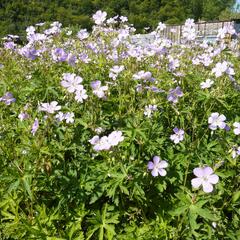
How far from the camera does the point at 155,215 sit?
113 inches

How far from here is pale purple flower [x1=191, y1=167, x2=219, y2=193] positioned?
6.90 ft

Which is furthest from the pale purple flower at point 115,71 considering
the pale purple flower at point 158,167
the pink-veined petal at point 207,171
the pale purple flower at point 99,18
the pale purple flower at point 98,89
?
the pink-veined petal at point 207,171

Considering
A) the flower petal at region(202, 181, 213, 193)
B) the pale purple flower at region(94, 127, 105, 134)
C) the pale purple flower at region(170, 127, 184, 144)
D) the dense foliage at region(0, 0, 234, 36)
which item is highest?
the flower petal at region(202, 181, 213, 193)

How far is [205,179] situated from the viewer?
2.15 meters

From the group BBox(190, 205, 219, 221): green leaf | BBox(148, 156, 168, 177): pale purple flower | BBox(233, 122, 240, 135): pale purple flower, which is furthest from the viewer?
BBox(233, 122, 240, 135): pale purple flower

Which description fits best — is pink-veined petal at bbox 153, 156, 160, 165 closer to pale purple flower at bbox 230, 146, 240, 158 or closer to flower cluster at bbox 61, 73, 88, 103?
pale purple flower at bbox 230, 146, 240, 158

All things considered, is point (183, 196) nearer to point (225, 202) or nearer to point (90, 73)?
point (225, 202)

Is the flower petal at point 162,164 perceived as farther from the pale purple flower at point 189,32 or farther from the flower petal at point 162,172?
the pale purple flower at point 189,32

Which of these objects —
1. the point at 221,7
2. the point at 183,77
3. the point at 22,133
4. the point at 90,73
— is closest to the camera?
the point at 22,133

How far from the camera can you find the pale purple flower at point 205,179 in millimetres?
2104

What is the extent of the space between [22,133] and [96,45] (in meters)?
1.87

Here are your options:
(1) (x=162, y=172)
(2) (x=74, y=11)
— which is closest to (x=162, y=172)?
(1) (x=162, y=172)

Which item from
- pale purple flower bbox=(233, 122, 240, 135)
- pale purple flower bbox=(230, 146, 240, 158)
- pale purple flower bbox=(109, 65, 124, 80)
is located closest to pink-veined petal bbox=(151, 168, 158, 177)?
pale purple flower bbox=(230, 146, 240, 158)

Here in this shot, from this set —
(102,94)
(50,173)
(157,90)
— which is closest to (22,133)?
(50,173)
